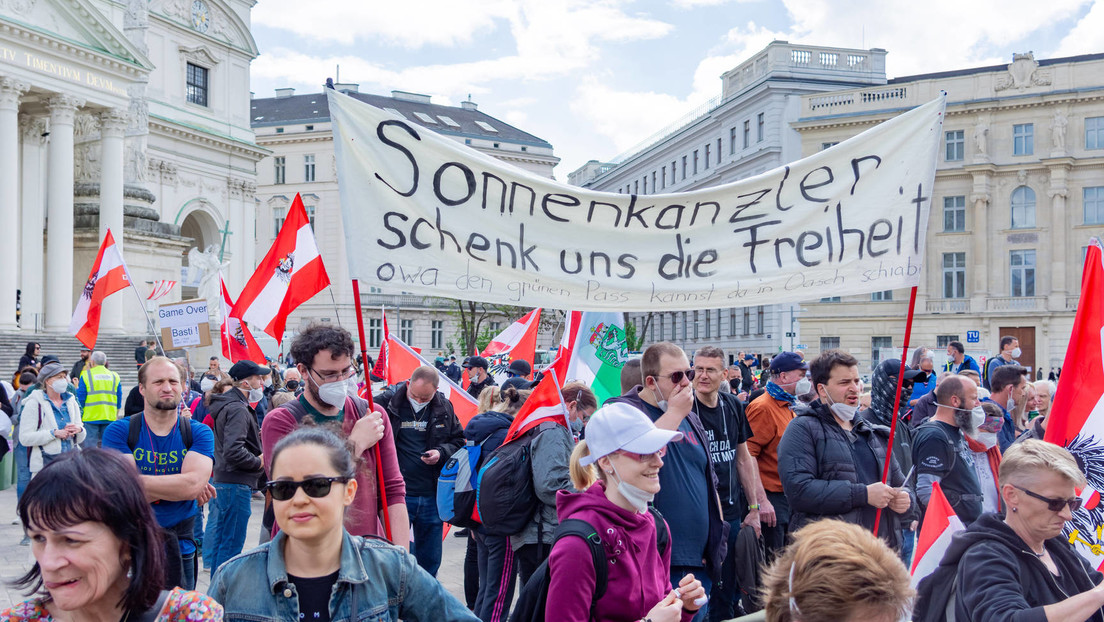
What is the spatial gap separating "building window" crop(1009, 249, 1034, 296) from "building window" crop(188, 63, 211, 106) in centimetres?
4054

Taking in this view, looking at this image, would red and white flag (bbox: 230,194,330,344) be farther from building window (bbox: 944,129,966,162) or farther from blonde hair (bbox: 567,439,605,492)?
building window (bbox: 944,129,966,162)

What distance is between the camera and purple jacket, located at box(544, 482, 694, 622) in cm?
340

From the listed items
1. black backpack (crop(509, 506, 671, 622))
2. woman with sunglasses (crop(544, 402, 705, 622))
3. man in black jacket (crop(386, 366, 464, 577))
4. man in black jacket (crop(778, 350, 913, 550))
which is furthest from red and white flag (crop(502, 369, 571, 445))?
black backpack (crop(509, 506, 671, 622))

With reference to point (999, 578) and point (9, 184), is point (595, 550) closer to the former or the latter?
point (999, 578)

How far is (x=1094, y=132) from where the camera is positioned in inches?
1885

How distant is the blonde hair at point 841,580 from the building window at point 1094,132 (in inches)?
2064

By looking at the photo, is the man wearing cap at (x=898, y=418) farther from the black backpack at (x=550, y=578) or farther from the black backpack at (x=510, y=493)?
the black backpack at (x=550, y=578)

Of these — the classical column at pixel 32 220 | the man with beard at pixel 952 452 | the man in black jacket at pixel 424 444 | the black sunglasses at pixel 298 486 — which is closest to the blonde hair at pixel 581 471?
the black sunglasses at pixel 298 486

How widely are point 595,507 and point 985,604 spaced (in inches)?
53.6

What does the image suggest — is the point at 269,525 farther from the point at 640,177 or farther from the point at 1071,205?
the point at 640,177

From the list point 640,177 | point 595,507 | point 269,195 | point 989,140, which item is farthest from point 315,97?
point 595,507

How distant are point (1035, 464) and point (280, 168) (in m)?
77.8

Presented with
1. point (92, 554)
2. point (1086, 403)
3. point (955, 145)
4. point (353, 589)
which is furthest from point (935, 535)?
point (955, 145)

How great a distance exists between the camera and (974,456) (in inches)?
263
